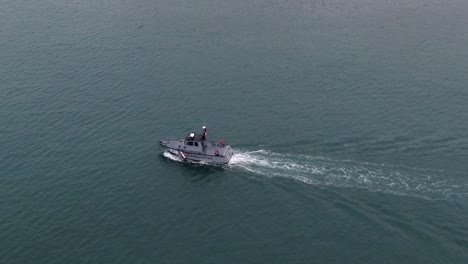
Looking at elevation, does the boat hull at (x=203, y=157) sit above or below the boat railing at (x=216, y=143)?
below

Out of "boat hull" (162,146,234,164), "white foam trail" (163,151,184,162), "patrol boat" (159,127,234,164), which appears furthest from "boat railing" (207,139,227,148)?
"white foam trail" (163,151,184,162)

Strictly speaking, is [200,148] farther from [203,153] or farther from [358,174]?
[358,174]

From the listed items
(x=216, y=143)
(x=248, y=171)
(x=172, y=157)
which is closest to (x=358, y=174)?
(x=248, y=171)

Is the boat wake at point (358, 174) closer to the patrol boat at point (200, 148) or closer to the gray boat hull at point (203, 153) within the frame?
the gray boat hull at point (203, 153)

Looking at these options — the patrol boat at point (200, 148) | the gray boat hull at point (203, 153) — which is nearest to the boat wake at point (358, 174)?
the gray boat hull at point (203, 153)

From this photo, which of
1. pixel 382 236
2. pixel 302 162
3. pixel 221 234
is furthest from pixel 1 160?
pixel 382 236

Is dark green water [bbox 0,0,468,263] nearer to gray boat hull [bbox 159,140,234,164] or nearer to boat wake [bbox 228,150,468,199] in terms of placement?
boat wake [bbox 228,150,468,199]

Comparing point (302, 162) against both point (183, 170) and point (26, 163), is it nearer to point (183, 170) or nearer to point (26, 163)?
point (183, 170)
